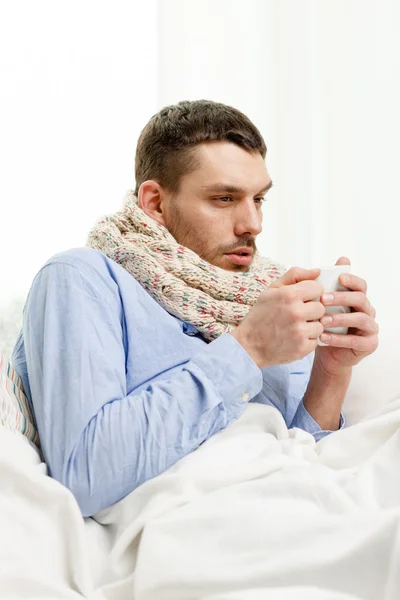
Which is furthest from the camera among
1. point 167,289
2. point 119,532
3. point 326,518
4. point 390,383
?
point 390,383

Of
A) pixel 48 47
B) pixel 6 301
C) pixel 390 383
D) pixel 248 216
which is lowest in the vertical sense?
pixel 6 301

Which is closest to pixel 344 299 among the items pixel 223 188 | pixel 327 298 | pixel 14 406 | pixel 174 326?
pixel 327 298

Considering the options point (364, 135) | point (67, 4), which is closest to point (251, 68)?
point (364, 135)

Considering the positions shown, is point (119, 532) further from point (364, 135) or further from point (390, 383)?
point (364, 135)

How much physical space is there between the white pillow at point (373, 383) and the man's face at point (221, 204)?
318mm

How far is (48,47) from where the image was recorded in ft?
10.1

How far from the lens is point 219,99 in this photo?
3.24 meters

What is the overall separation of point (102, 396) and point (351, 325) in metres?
0.42

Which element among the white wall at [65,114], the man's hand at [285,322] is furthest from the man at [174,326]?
the white wall at [65,114]

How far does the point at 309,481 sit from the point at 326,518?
99mm

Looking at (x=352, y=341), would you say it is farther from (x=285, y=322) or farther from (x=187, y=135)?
(x=187, y=135)

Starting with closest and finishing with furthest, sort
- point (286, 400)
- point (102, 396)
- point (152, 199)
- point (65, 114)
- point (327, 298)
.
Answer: point (102, 396) < point (327, 298) < point (286, 400) < point (152, 199) < point (65, 114)

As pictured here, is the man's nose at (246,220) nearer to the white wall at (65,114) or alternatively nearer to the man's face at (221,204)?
the man's face at (221,204)

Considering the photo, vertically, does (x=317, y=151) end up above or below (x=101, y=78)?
below
